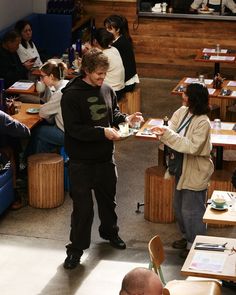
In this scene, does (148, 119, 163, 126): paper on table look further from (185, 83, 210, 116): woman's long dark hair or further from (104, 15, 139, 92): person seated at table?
(104, 15, 139, 92): person seated at table

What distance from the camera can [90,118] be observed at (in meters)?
6.95

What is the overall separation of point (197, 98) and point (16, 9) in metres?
6.14

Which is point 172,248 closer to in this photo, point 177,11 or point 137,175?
point 137,175

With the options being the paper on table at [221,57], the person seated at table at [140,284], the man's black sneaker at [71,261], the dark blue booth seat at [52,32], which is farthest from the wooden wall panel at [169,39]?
the person seated at table at [140,284]

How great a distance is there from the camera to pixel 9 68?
10.5 m

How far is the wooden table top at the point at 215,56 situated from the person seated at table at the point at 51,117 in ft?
11.5

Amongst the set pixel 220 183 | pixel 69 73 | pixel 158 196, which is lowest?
pixel 158 196

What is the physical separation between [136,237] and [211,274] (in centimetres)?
218

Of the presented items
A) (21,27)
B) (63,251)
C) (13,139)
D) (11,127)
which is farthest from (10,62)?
(63,251)

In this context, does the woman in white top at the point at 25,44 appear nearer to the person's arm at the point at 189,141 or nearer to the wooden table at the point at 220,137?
the wooden table at the point at 220,137

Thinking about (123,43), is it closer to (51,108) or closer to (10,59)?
(10,59)

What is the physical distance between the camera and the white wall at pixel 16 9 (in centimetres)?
1190

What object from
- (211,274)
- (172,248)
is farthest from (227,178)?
(211,274)

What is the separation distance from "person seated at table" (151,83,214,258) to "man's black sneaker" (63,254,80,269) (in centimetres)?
95
